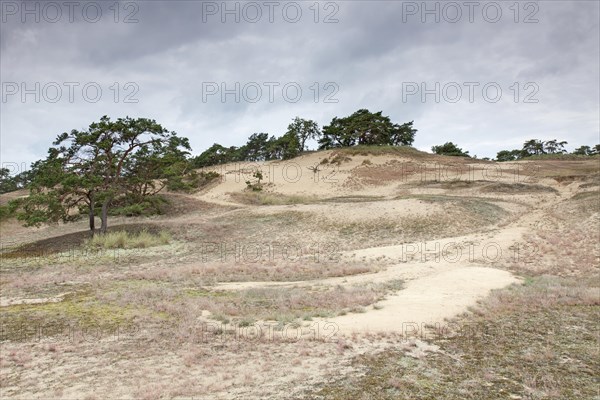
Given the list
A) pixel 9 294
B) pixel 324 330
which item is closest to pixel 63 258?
pixel 9 294

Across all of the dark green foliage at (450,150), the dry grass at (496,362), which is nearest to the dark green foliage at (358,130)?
the dark green foliage at (450,150)

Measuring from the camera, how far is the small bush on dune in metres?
28.3

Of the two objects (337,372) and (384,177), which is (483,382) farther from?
(384,177)

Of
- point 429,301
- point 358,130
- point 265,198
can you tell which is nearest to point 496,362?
point 429,301

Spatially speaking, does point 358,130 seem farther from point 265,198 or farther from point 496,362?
point 496,362

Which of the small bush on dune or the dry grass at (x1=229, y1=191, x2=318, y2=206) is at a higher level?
the dry grass at (x1=229, y1=191, x2=318, y2=206)

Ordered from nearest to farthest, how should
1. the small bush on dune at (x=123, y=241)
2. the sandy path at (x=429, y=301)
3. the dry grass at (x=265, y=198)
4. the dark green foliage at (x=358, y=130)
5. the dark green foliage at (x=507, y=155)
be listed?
1. the sandy path at (x=429, y=301)
2. the small bush on dune at (x=123, y=241)
3. the dry grass at (x=265, y=198)
4. the dark green foliage at (x=358, y=130)
5. the dark green foliage at (x=507, y=155)

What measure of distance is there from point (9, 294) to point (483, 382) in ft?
60.6

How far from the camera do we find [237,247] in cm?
2820

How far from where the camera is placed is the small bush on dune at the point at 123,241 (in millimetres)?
28344

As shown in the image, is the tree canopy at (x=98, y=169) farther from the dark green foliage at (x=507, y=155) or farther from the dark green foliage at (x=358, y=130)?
the dark green foliage at (x=507, y=155)

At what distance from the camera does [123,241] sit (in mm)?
28703

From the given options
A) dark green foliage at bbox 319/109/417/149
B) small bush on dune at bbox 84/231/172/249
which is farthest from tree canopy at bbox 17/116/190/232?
dark green foliage at bbox 319/109/417/149

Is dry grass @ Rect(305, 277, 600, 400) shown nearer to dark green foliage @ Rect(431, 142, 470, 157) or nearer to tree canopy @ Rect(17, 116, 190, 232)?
tree canopy @ Rect(17, 116, 190, 232)
